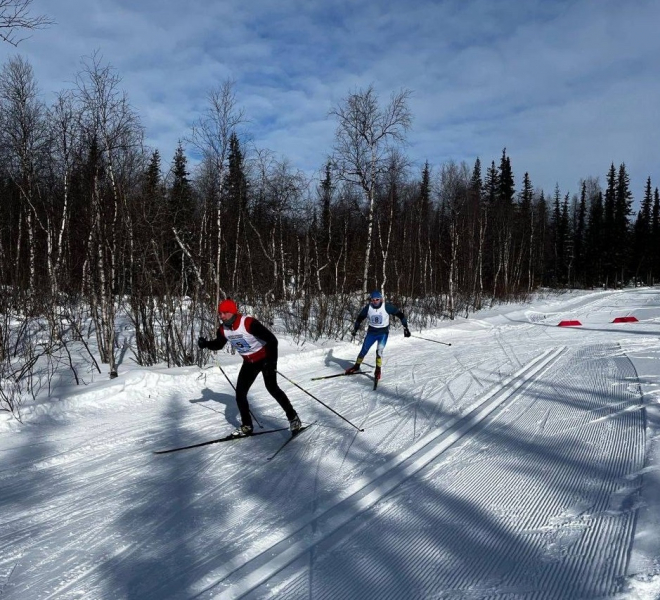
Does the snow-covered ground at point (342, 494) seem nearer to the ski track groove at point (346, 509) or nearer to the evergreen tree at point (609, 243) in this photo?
the ski track groove at point (346, 509)

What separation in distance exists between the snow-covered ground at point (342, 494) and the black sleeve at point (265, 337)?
1.09 m

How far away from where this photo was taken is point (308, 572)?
3.21 m

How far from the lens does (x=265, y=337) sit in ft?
19.6

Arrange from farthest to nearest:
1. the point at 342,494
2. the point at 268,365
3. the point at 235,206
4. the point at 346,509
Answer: the point at 235,206
the point at 268,365
the point at 342,494
the point at 346,509

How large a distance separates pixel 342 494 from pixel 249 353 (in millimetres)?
2360

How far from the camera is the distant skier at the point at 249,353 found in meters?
5.94

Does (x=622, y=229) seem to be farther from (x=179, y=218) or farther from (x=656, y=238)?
(x=179, y=218)

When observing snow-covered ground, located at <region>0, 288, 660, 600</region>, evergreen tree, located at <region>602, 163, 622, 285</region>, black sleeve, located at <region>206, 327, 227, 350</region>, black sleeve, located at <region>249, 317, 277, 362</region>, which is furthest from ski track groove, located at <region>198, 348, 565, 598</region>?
evergreen tree, located at <region>602, 163, 622, 285</region>

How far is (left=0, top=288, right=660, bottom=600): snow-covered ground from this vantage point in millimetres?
3123

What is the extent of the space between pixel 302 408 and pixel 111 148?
632 cm

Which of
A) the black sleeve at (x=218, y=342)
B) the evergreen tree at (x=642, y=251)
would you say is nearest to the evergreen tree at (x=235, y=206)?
the black sleeve at (x=218, y=342)

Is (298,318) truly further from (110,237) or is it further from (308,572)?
(308,572)

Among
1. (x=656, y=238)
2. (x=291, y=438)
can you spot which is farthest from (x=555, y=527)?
(x=656, y=238)

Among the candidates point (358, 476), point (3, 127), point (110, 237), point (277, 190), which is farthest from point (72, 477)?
point (277, 190)
